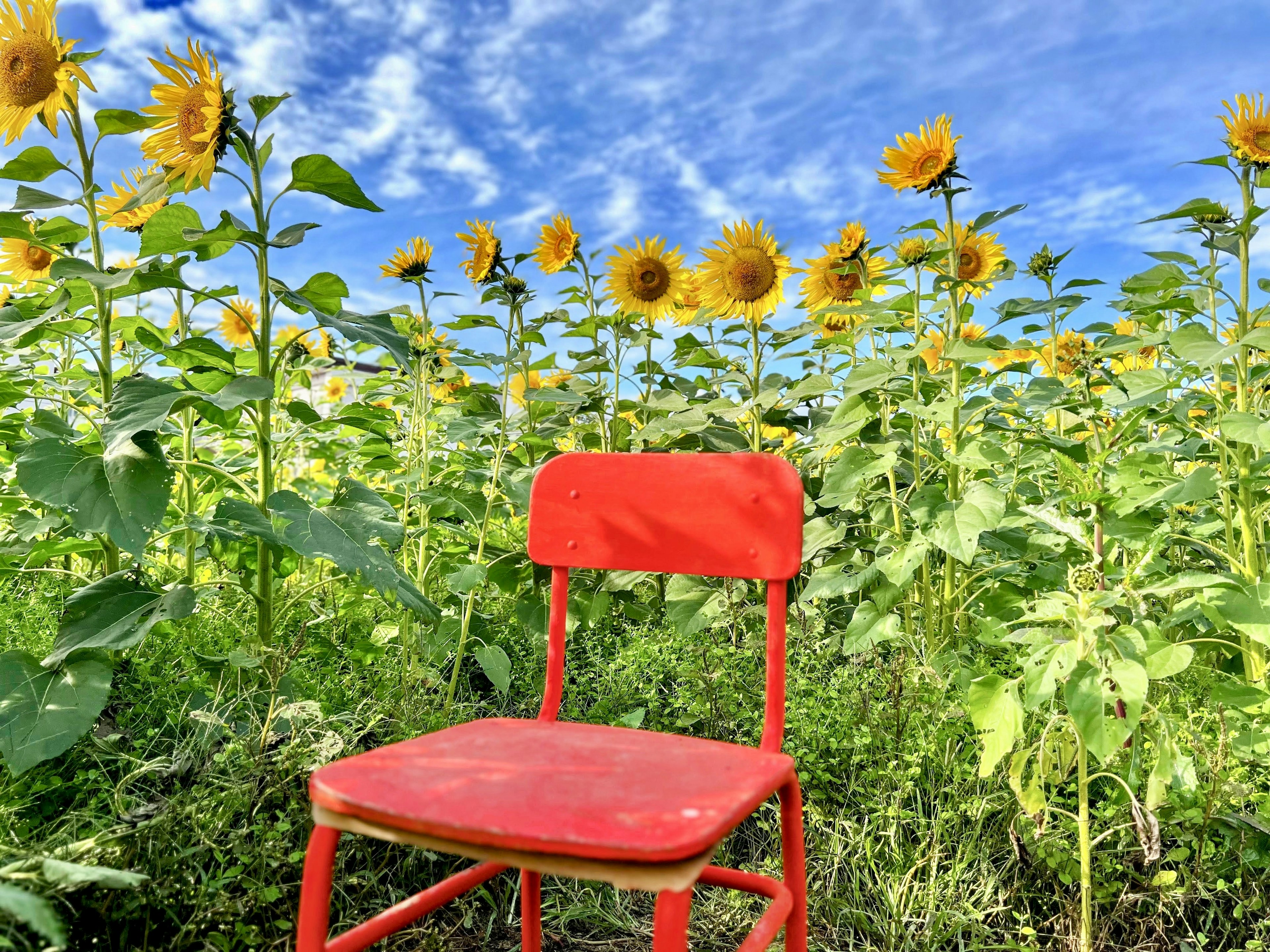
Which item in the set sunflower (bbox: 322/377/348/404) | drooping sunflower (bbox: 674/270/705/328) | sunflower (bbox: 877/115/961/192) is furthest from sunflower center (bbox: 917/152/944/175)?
sunflower (bbox: 322/377/348/404)

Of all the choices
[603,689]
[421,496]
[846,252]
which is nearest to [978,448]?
[846,252]

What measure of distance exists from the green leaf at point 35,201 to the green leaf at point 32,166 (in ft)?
0.10

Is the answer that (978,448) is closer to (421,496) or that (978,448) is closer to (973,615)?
(973,615)

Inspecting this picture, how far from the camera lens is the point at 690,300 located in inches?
104

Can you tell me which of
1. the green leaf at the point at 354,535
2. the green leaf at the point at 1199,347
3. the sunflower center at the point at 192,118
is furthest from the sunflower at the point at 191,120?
the green leaf at the point at 1199,347

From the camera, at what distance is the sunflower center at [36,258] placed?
92.3 inches

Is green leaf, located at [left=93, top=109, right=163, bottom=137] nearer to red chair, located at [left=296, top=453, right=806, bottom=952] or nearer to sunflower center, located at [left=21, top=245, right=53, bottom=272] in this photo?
sunflower center, located at [left=21, top=245, right=53, bottom=272]

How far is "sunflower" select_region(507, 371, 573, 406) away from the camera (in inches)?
103

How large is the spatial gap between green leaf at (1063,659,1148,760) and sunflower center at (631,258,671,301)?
Result: 1617mm

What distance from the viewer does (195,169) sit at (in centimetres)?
165

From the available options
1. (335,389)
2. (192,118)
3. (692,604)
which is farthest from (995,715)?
(335,389)

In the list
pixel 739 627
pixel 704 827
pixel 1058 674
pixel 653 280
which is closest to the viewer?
pixel 704 827

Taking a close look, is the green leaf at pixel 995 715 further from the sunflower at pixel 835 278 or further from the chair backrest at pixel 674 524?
the sunflower at pixel 835 278

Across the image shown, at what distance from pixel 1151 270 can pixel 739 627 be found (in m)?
1.23
